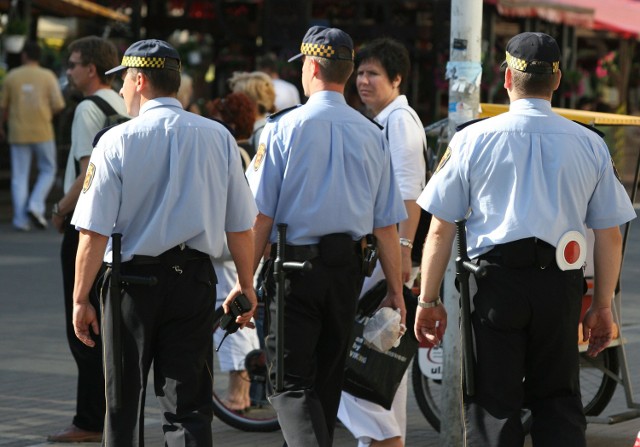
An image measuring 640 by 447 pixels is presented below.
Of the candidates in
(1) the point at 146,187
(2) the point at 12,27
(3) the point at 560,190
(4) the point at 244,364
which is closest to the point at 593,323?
(3) the point at 560,190

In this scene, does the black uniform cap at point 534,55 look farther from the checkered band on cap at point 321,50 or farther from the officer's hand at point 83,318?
the officer's hand at point 83,318

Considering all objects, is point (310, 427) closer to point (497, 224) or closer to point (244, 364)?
point (497, 224)

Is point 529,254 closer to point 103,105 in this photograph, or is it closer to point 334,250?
point 334,250

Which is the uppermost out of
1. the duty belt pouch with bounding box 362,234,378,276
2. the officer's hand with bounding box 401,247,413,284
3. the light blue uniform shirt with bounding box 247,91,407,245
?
the light blue uniform shirt with bounding box 247,91,407,245

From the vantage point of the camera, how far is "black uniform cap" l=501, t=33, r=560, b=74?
4.66m

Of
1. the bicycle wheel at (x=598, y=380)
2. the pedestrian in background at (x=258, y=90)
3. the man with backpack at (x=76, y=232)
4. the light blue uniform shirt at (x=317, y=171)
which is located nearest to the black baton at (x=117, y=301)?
A: the light blue uniform shirt at (x=317, y=171)

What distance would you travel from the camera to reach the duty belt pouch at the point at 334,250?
5.07m

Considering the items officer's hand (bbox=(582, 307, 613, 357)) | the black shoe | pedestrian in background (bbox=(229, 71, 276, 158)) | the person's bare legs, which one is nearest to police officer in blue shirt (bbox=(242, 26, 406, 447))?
officer's hand (bbox=(582, 307, 613, 357))

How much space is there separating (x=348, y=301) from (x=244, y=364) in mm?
1929

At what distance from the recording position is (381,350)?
5.62 m

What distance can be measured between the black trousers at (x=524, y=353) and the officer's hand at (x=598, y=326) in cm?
17

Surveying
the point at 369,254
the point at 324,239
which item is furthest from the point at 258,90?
the point at 324,239

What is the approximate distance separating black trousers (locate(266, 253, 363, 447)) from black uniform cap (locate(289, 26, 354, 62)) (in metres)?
0.79

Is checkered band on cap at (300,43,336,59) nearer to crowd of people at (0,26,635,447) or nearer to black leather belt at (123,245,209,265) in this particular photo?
crowd of people at (0,26,635,447)
